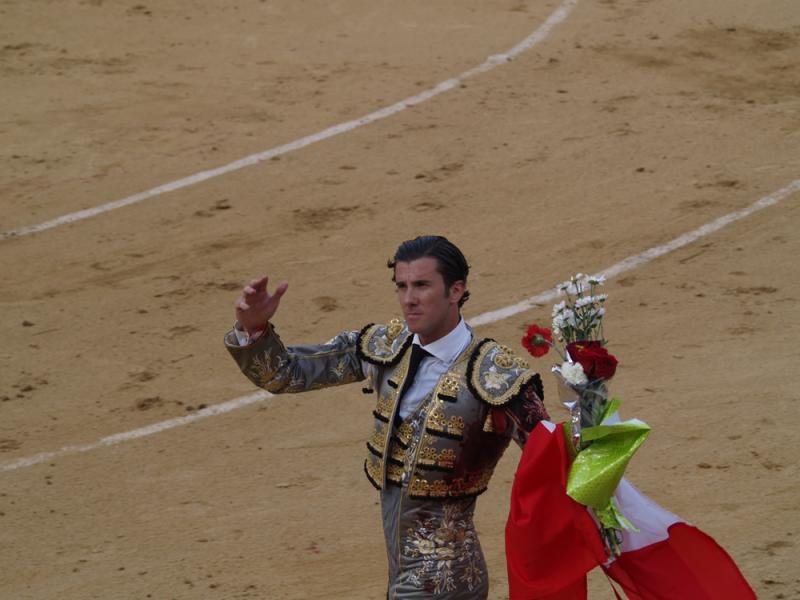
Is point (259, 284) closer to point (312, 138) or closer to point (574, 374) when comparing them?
point (574, 374)

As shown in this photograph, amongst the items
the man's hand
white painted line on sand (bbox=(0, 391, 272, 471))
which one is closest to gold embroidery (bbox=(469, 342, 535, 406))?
the man's hand

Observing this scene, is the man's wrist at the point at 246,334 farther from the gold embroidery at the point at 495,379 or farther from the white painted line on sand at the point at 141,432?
the white painted line on sand at the point at 141,432

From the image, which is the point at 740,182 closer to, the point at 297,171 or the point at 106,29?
the point at 297,171

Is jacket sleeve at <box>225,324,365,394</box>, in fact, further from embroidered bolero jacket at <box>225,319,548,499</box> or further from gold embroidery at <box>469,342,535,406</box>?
gold embroidery at <box>469,342,535,406</box>

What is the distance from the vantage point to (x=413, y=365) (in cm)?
475

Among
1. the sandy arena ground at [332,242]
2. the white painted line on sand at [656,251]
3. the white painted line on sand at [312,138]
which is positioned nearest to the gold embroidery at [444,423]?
the sandy arena ground at [332,242]

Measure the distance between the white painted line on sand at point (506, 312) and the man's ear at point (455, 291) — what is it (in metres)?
3.71

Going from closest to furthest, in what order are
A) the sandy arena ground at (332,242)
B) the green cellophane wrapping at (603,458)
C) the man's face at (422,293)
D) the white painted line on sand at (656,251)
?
1. the green cellophane wrapping at (603,458)
2. the man's face at (422,293)
3. the sandy arena ground at (332,242)
4. the white painted line on sand at (656,251)

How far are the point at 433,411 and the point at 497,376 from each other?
0.23 m

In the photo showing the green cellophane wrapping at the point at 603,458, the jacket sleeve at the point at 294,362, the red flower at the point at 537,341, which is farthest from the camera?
the jacket sleeve at the point at 294,362

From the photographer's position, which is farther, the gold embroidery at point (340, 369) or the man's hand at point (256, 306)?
the gold embroidery at point (340, 369)

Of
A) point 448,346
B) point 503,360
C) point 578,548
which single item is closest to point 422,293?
point 448,346

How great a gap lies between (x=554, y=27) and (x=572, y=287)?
9.84 metres

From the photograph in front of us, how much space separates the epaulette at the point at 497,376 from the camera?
4551 millimetres
